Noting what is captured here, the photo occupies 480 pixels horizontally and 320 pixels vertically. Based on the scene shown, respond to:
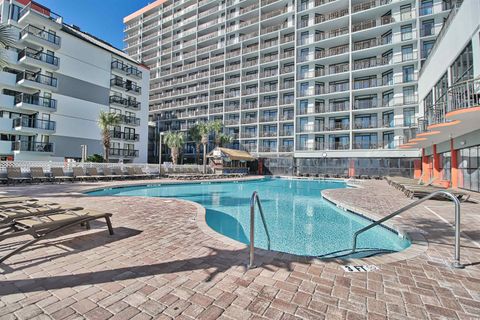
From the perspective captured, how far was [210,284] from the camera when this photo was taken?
2859 millimetres

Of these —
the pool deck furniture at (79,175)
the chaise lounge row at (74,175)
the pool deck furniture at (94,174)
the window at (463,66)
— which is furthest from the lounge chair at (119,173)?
the window at (463,66)

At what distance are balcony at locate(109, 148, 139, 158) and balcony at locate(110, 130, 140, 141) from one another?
1505 mm

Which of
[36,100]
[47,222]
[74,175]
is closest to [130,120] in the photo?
[36,100]

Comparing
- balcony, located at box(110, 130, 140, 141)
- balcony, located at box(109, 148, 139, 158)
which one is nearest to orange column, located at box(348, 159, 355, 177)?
balcony, located at box(109, 148, 139, 158)

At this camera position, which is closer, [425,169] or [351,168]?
[425,169]

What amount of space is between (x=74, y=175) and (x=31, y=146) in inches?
415

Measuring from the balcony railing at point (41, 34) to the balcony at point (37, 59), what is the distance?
1.35 metres

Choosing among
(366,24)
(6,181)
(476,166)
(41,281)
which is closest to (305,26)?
(366,24)

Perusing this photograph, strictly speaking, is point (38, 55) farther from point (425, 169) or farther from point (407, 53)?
point (407, 53)

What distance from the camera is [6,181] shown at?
14.1 metres

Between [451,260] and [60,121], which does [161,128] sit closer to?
[60,121]

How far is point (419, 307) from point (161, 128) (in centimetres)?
4943

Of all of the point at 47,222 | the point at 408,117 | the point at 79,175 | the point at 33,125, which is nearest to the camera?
the point at 47,222

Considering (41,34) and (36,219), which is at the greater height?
(41,34)
